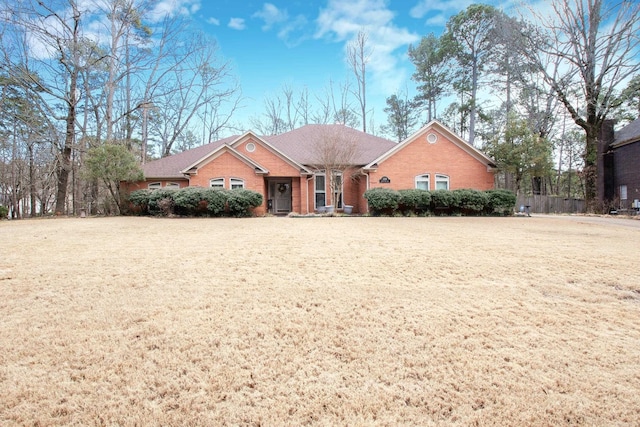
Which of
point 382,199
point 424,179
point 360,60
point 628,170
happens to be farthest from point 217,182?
point 628,170

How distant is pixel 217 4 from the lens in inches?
691

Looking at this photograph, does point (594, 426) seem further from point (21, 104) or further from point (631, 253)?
point (21, 104)

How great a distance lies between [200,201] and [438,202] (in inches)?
517

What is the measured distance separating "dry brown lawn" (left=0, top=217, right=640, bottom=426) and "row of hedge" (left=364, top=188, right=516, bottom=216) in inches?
438

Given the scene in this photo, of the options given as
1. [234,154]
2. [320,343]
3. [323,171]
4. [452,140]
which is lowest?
[320,343]

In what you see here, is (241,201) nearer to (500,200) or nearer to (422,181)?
(422,181)

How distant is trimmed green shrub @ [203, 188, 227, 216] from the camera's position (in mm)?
16078

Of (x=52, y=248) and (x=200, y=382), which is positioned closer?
(x=200, y=382)

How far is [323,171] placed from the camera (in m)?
20.2

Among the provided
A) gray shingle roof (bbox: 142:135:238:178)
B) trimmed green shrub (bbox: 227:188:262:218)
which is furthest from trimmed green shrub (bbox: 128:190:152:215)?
trimmed green shrub (bbox: 227:188:262:218)

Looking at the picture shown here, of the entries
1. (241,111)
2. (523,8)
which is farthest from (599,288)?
(241,111)

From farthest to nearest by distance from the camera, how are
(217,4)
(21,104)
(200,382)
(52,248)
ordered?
(21,104)
(217,4)
(52,248)
(200,382)

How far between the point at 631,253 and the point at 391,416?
757cm

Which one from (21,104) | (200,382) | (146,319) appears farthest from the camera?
(21,104)
